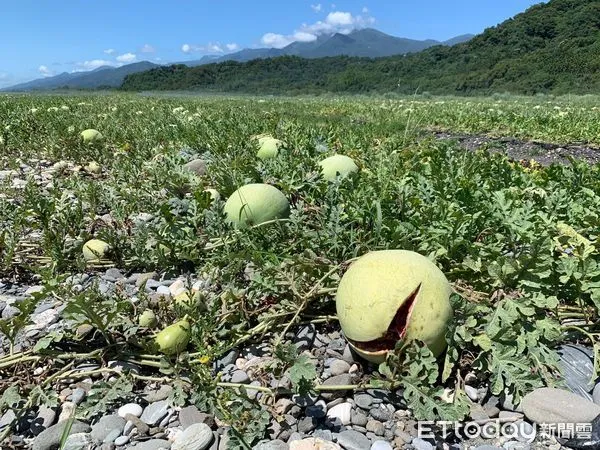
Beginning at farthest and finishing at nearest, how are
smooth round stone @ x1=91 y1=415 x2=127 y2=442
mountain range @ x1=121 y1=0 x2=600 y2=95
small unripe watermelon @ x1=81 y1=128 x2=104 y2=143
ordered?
mountain range @ x1=121 y1=0 x2=600 y2=95 → small unripe watermelon @ x1=81 y1=128 x2=104 y2=143 → smooth round stone @ x1=91 y1=415 x2=127 y2=442

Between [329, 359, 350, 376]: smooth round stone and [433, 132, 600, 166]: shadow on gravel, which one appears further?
[433, 132, 600, 166]: shadow on gravel

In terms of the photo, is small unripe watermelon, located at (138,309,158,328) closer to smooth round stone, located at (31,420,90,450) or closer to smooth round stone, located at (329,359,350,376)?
smooth round stone, located at (31,420,90,450)

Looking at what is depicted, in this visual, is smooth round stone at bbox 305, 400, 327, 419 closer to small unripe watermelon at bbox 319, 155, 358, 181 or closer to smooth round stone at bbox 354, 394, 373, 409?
smooth round stone at bbox 354, 394, 373, 409

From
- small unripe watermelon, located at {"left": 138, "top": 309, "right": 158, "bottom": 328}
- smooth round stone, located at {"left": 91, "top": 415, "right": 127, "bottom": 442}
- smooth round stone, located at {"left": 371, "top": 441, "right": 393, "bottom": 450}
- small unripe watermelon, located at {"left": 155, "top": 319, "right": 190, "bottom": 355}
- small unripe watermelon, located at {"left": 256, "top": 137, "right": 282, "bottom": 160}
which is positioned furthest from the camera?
small unripe watermelon, located at {"left": 256, "top": 137, "right": 282, "bottom": 160}

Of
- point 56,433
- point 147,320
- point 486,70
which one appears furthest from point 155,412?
point 486,70

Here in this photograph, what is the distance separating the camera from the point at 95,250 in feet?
10.5

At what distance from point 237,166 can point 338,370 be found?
2396mm

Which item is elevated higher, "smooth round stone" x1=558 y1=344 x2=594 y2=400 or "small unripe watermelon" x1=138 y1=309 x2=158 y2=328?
"small unripe watermelon" x1=138 y1=309 x2=158 y2=328

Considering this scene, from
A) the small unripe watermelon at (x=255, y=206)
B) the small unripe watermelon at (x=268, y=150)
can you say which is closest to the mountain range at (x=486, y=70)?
the small unripe watermelon at (x=268, y=150)

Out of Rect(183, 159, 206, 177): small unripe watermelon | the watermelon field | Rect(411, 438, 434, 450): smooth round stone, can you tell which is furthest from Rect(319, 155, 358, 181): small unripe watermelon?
Rect(411, 438, 434, 450): smooth round stone

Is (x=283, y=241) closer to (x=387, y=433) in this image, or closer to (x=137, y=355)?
(x=137, y=355)

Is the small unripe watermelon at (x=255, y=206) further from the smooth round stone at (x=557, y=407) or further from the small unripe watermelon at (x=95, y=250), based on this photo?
the smooth round stone at (x=557, y=407)

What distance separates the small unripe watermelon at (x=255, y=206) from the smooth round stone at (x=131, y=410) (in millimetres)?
1359

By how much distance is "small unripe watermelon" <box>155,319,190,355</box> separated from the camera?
7.28 ft
